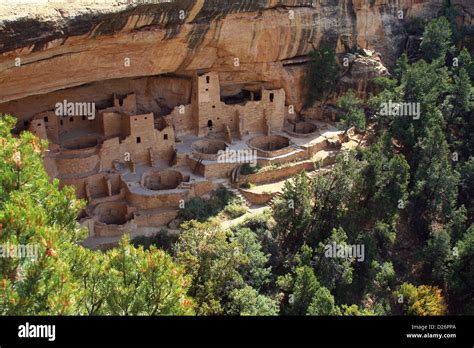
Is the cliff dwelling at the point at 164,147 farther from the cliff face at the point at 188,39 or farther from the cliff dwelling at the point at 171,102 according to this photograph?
the cliff face at the point at 188,39

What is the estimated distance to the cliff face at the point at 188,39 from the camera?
17.0 m

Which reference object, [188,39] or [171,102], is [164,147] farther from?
[188,39]

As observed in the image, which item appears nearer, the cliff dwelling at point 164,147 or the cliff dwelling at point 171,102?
the cliff dwelling at point 171,102

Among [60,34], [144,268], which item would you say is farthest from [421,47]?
[144,268]

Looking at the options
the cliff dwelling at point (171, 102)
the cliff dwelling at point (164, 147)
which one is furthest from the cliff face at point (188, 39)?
the cliff dwelling at point (164, 147)

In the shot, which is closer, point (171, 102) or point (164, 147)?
point (164, 147)

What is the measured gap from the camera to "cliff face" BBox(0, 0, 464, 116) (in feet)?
55.8

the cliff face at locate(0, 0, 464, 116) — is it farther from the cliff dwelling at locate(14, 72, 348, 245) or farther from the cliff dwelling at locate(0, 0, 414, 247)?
the cliff dwelling at locate(14, 72, 348, 245)

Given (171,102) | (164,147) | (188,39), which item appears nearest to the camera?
(188,39)

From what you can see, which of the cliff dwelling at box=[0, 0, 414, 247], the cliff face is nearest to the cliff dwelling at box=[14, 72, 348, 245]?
the cliff dwelling at box=[0, 0, 414, 247]

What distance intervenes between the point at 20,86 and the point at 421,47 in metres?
19.2

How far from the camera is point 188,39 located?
21188 millimetres

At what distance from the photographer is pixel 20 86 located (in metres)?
18.3

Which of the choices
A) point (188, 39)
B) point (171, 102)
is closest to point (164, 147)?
point (171, 102)
